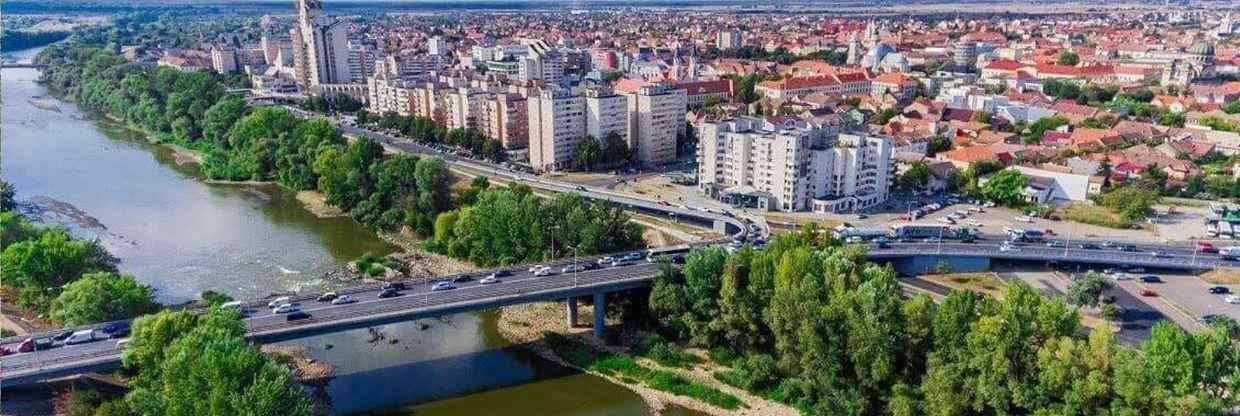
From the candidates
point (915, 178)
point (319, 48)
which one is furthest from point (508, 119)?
point (319, 48)

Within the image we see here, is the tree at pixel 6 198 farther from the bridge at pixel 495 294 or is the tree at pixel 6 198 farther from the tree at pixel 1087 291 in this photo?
the tree at pixel 1087 291

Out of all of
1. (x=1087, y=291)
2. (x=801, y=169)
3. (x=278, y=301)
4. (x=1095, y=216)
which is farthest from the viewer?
(x=801, y=169)

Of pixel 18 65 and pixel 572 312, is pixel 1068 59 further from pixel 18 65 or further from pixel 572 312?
pixel 18 65

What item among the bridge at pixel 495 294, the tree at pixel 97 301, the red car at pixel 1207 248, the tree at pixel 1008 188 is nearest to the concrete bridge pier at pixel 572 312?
the bridge at pixel 495 294

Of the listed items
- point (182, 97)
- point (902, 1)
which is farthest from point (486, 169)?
point (902, 1)

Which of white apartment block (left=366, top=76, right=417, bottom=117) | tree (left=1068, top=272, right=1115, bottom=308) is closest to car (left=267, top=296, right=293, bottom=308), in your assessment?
tree (left=1068, top=272, right=1115, bottom=308)

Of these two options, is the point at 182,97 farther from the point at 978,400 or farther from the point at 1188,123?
the point at 1188,123

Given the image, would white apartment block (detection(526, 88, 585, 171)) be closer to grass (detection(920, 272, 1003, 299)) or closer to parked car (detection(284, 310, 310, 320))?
grass (detection(920, 272, 1003, 299))
